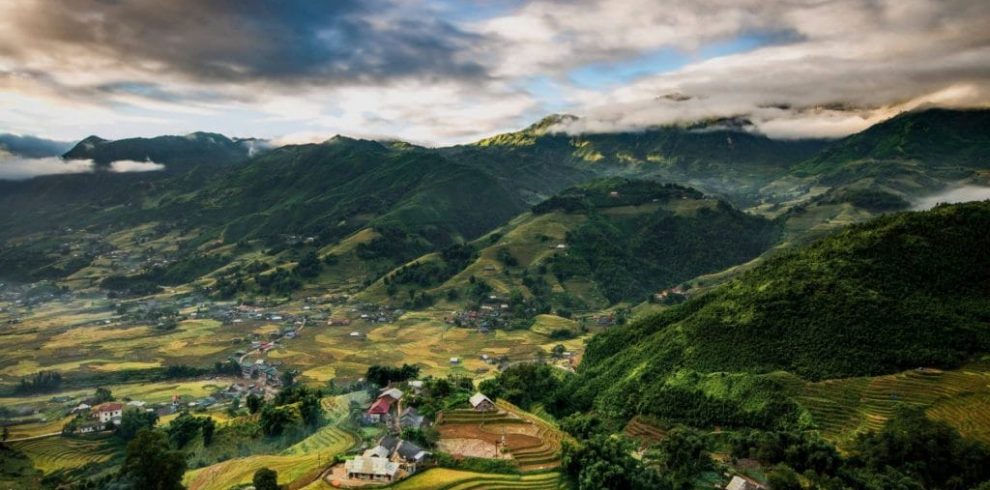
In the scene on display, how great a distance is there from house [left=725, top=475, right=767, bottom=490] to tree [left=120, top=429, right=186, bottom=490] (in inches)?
1433

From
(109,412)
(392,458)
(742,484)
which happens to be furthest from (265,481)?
Result: (109,412)

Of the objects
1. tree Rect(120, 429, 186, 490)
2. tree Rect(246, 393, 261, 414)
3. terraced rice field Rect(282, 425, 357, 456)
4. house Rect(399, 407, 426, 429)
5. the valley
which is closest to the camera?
tree Rect(120, 429, 186, 490)

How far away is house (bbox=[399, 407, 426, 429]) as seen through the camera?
53.1 metres

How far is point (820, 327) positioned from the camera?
6053cm

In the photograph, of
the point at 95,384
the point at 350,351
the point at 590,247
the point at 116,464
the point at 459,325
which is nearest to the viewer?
the point at 116,464

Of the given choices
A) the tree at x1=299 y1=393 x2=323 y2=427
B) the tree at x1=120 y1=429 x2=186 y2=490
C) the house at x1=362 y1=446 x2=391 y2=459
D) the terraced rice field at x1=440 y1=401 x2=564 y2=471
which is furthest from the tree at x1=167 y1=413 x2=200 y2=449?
the house at x1=362 y1=446 x2=391 y2=459

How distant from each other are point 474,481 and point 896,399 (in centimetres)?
3553

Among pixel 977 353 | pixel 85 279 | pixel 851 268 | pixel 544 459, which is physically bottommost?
pixel 85 279

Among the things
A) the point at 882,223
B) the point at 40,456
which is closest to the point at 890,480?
the point at 882,223

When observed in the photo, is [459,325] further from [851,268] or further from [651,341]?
[851,268]

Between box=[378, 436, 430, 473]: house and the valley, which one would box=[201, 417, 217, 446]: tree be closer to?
the valley

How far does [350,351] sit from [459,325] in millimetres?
26136

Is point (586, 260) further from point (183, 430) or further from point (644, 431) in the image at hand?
point (183, 430)

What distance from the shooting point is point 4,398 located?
91688 mm
